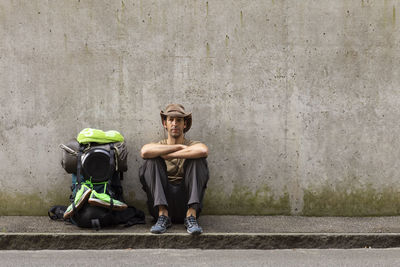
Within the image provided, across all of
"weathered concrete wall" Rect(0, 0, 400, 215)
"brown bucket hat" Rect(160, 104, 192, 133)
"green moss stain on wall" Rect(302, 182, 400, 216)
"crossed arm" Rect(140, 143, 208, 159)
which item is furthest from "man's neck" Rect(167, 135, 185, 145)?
"green moss stain on wall" Rect(302, 182, 400, 216)

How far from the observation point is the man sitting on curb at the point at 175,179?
5.06 meters

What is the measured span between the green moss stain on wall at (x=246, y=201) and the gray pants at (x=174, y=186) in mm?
708

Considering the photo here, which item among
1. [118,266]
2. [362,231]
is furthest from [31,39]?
[362,231]

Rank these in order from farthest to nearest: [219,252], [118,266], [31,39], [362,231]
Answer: [31,39] → [362,231] → [219,252] → [118,266]

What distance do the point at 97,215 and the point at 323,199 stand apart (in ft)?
9.27

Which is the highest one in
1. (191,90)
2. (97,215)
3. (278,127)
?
(191,90)

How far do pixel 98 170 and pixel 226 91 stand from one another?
6.10 feet

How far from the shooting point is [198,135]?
588 cm

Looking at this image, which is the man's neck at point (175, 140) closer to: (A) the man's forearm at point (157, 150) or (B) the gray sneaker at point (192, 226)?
(A) the man's forearm at point (157, 150)

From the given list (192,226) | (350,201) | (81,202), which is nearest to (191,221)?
(192,226)

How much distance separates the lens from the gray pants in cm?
507

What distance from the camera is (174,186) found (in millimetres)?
5270

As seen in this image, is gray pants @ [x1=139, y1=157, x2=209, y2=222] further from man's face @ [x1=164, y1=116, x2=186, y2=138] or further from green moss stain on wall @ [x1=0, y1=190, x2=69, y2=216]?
green moss stain on wall @ [x1=0, y1=190, x2=69, y2=216]

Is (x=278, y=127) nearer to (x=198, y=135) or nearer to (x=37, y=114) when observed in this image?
(x=198, y=135)
